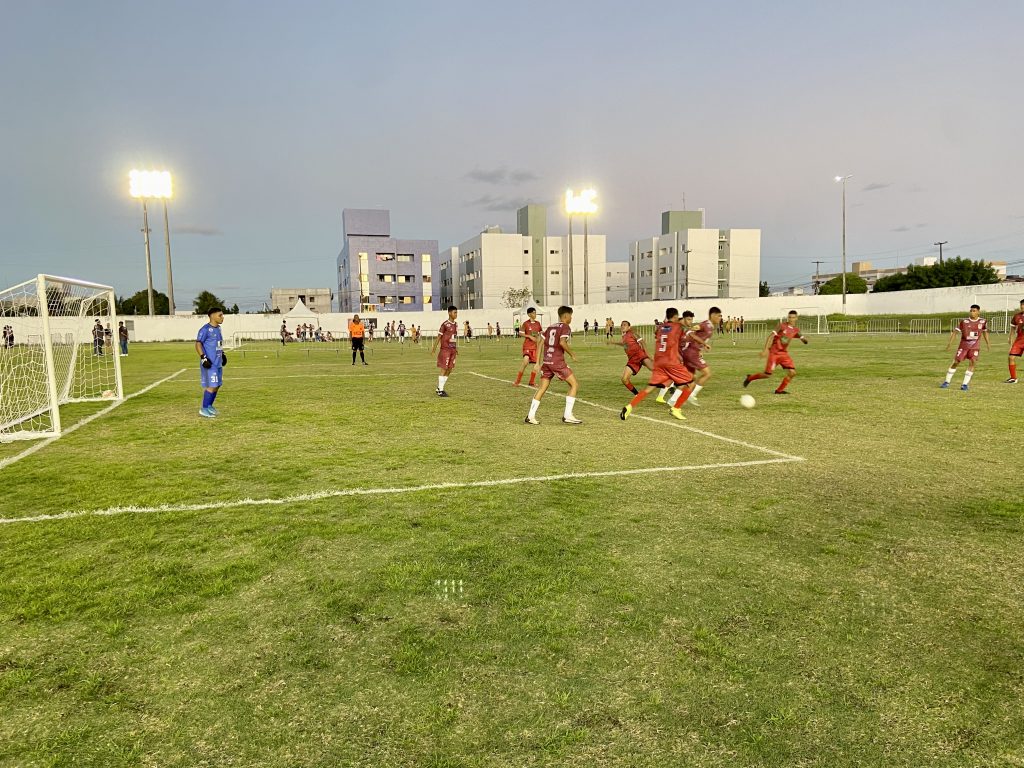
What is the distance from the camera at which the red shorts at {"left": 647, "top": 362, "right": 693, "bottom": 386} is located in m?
11.4

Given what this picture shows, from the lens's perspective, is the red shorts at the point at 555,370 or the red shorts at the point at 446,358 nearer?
the red shorts at the point at 555,370

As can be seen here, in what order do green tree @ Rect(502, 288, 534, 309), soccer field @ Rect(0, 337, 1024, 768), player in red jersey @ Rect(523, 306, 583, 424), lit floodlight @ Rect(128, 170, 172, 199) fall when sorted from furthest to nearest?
green tree @ Rect(502, 288, 534, 309) → lit floodlight @ Rect(128, 170, 172, 199) → player in red jersey @ Rect(523, 306, 583, 424) → soccer field @ Rect(0, 337, 1024, 768)

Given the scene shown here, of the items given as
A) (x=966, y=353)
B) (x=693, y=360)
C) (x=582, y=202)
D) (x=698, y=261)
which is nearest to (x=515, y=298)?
(x=698, y=261)

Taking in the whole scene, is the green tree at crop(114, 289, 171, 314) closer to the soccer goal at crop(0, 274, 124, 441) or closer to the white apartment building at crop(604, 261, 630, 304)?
the white apartment building at crop(604, 261, 630, 304)

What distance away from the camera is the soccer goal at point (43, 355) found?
10.7 meters

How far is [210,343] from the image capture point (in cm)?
1180

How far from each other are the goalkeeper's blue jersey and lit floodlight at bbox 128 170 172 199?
57276 mm

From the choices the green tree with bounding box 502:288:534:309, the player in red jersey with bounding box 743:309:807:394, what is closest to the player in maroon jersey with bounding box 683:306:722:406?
the player in red jersey with bounding box 743:309:807:394

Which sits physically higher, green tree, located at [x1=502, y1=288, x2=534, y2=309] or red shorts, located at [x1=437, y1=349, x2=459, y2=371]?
green tree, located at [x1=502, y1=288, x2=534, y2=309]

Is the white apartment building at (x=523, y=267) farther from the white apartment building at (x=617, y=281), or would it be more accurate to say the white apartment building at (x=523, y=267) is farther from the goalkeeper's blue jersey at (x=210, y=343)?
the goalkeeper's blue jersey at (x=210, y=343)

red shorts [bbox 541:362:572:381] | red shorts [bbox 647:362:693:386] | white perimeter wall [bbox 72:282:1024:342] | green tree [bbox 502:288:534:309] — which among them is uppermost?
green tree [bbox 502:288:534:309]

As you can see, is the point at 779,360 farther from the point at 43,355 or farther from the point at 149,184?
the point at 149,184

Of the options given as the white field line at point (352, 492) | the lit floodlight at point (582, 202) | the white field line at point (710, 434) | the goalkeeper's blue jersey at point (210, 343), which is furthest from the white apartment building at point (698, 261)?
the white field line at point (352, 492)

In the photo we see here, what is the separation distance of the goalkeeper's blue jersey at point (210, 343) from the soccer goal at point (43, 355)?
239 centimetres
